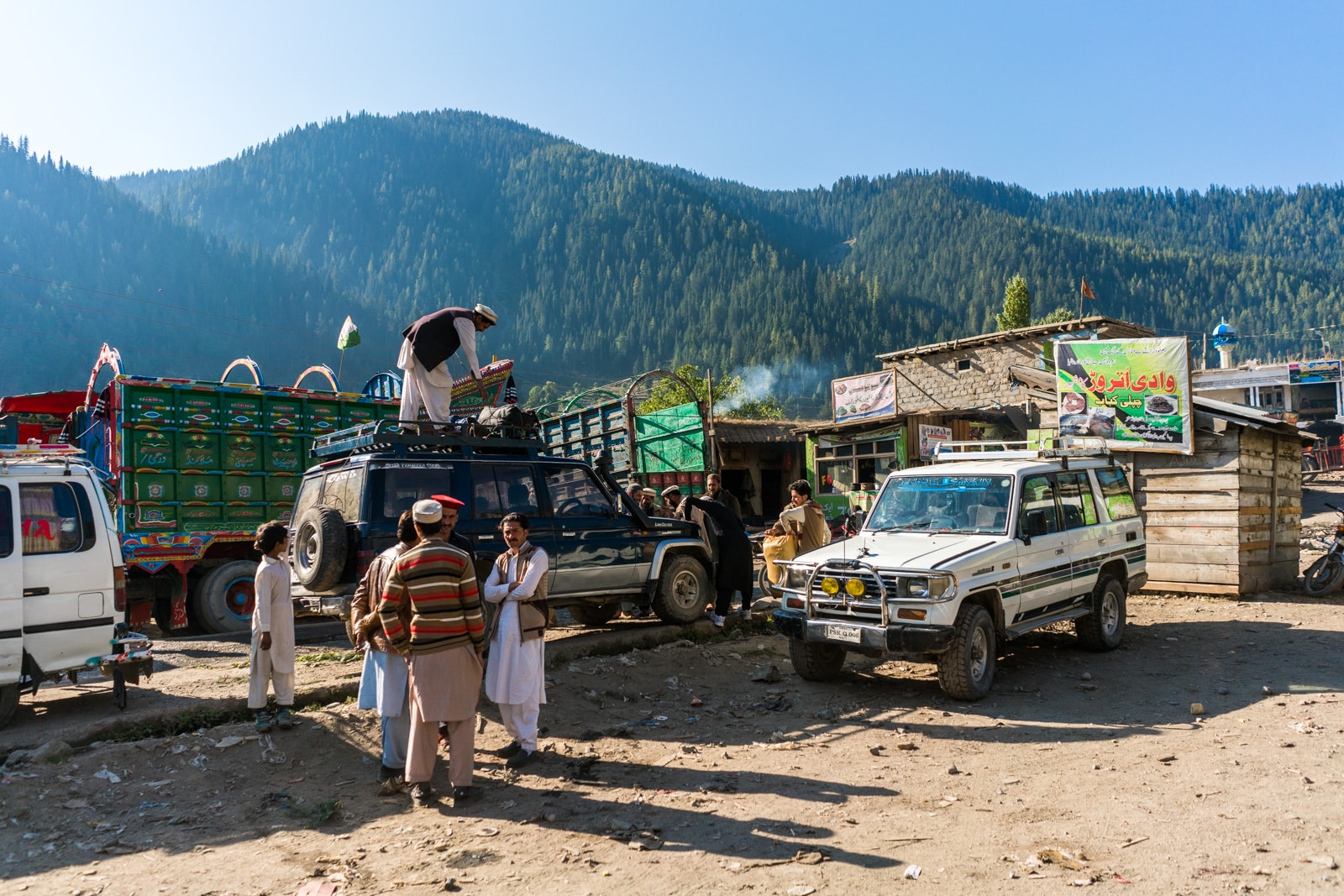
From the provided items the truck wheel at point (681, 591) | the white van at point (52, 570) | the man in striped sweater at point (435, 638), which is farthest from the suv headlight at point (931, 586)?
the white van at point (52, 570)

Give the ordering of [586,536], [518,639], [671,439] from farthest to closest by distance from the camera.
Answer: [671,439] → [586,536] → [518,639]

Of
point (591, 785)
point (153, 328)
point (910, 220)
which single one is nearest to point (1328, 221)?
point (910, 220)

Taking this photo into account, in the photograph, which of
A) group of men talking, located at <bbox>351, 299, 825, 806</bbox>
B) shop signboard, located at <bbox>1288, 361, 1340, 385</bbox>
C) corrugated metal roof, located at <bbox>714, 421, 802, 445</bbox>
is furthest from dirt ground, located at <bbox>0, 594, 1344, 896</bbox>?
shop signboard, located at <bbox>1288, 361, 1340, 385</bbox>

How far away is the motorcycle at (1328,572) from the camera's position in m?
12.8

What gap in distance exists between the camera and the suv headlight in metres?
6.79

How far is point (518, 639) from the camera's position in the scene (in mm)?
5723

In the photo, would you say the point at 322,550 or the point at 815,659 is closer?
the point at 322,550

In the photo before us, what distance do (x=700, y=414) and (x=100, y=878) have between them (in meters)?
11.6

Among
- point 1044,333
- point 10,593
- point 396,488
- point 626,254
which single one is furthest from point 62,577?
point 626,254

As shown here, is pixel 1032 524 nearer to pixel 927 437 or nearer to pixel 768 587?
pixel 768 587

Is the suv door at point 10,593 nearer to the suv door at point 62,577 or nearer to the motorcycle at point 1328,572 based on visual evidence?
the suv door at point 62,577

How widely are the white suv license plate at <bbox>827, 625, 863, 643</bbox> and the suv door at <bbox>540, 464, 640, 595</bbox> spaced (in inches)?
99.3

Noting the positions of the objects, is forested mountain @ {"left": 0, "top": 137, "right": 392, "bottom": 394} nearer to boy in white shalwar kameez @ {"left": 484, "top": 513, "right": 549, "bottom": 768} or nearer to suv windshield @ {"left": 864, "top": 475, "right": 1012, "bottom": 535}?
suv windshield @ {"left": 864, "top": 475, "right": 1012, "bottom": 535}

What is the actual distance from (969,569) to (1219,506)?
810 cm
